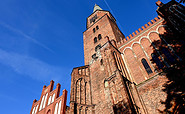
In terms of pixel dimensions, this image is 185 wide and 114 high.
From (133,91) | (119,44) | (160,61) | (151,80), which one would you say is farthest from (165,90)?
(119,44)

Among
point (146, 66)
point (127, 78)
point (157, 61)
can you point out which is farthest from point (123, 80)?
point (157, 61)

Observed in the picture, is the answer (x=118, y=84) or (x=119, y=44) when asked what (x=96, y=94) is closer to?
(x=118, y=84)

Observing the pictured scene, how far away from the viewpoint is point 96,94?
1179 centimetres

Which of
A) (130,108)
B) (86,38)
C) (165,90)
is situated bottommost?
(130,108)

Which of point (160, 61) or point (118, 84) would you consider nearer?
point (118, 84)

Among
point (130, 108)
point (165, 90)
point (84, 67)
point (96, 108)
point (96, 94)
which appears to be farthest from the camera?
point (84, 67)

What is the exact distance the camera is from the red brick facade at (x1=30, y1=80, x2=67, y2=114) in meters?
13.0

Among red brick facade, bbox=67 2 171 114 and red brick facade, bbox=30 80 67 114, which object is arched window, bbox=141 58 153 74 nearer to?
red brick facade, bbox=67 2 171 114

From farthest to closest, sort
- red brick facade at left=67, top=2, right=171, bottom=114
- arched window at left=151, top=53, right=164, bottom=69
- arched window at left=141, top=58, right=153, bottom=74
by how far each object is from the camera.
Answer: arched window at left=141, top=58, right=153, bottom=74
arched window at left=151, top=53, right=164, bottom=69
red brick facade at left=67, top=2, right=171, bottom=114

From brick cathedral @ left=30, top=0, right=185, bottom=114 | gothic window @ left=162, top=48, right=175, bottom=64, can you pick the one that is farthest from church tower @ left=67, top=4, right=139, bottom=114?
gothic window @ left=162, top=48, right=175, bottom=64

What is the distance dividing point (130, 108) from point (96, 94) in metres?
4.60

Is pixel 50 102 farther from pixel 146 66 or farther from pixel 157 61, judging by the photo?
pixel 157 61

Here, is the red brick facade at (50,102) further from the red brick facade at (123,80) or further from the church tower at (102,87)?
the church tower at (102,87)

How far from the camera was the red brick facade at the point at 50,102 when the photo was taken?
13.0m
